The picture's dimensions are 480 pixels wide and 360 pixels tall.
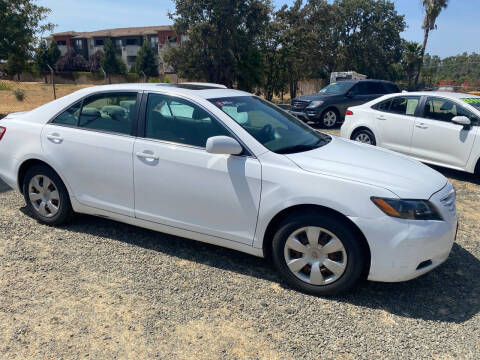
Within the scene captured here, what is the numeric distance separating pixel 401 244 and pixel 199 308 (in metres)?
1.57

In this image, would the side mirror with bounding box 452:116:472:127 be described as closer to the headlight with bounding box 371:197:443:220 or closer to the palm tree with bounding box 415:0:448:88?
the headlight with bounding box 371:197:443:220

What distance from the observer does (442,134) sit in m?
6.84

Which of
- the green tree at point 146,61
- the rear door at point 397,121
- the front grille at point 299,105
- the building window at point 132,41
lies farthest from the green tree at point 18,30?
the building window at point 132,41

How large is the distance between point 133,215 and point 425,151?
18.5 ft

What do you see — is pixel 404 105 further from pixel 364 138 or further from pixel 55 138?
pixel 55 138

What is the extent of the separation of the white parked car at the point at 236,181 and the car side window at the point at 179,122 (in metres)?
0.01

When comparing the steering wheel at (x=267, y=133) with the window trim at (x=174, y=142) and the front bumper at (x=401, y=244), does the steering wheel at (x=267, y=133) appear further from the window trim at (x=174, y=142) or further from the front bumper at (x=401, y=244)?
the front bumper at (x=401, y=244)

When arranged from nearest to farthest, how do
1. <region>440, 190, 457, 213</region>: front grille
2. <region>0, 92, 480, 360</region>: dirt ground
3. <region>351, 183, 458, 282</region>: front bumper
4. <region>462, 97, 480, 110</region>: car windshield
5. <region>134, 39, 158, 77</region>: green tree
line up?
1. <region>0, 92, 480, 360</region>: dirt ground
2. <region>351, 183, 458, 282</region>: front bumper
3. <region>440, 190, 457, 213</region>: front grille
4. <region>462, 97, 480, 110</region>: car windshield
5. <region>134, 39, 158, 77</region>: green tree

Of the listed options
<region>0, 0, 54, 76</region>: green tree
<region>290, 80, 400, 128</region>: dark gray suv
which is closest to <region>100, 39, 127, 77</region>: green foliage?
<region>0, 0, 54, 76</region>: green tree

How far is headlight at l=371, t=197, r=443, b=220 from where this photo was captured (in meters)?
2.86

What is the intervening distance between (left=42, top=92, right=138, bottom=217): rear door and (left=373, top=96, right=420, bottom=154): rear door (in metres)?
5.53

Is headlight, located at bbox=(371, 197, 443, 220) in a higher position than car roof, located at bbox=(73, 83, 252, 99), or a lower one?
lower

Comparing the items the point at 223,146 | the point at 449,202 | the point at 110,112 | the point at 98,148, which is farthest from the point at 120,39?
the point at 449,202

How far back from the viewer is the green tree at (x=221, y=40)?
896 inches
